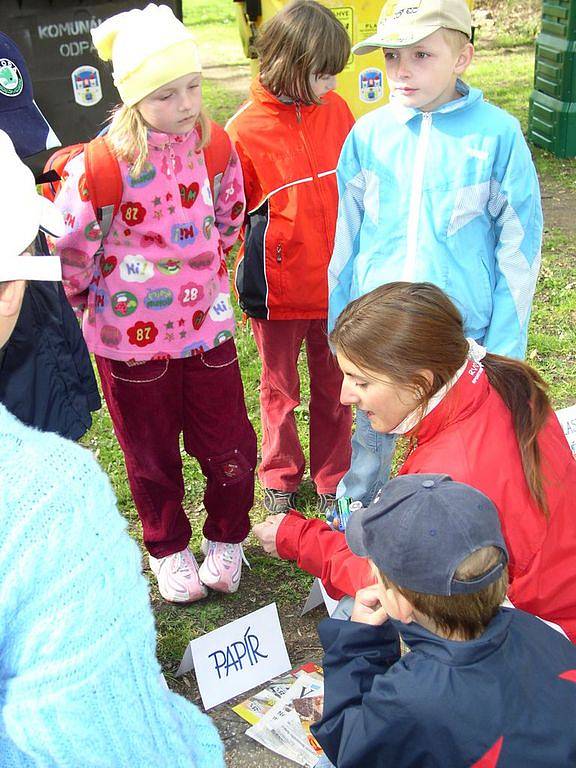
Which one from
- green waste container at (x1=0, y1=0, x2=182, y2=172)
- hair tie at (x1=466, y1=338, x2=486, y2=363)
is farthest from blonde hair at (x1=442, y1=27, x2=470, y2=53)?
green waste container at (x1=0, y1=0, x2=182, y2=172)

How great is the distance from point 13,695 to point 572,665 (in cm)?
105

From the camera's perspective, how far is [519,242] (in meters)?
2.54

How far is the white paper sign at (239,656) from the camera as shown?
258cm

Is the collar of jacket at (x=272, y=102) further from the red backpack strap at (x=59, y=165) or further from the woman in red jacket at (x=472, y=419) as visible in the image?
the woman in red jacket at (x=472, y=419)

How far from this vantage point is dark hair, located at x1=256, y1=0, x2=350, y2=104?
279cm

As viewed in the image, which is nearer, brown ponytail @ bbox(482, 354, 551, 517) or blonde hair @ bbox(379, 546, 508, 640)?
blonde hair @ bbox(379, 546, 508, 640)

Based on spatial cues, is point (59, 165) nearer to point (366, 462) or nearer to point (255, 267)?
point (255, 267)

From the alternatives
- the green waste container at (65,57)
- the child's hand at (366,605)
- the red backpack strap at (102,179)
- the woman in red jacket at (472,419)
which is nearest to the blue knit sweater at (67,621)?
the child's hand at (366,605)

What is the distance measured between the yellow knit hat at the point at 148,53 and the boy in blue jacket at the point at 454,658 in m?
1.32

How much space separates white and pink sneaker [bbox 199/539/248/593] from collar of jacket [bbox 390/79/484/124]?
1.48 meters

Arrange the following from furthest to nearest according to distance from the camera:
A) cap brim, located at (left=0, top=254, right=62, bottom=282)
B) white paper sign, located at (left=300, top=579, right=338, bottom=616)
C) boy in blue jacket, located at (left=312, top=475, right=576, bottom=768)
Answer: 1. white paper sign, located at (left=300, top=579, right=338, bottom=616)
2. boy in blue jacket, located at (left=312, top=475, right=576, bottom=768)
3. cap brim, located at (left=0, top=254, right=62, bottom=282)

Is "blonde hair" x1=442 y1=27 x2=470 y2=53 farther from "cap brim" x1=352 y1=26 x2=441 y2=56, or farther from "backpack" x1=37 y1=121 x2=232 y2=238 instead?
"backpack" x1=37 y1=121 x2=232 y2=238

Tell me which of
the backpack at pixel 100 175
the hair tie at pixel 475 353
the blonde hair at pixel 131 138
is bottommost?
the hair tie at pixel 475 353

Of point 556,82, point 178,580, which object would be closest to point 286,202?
point 178,580
